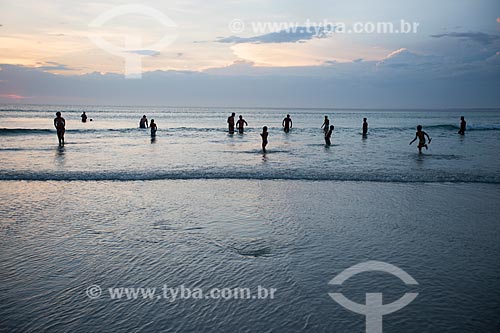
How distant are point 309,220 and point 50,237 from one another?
4942 mm

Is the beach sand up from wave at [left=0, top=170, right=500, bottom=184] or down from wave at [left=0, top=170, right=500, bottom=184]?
down

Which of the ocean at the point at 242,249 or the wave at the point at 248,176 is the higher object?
the wave at the point at 248,176

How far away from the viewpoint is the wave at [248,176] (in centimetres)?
1184

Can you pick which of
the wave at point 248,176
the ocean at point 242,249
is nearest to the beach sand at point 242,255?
the ocean at point 242,249

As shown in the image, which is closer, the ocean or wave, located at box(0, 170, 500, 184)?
the ocean

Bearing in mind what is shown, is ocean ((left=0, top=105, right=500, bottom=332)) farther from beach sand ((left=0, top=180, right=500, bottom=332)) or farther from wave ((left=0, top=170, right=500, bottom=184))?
wave ((left=0, top=170, right=500, bottom=184))

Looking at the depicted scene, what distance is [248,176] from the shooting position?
40.7 ft

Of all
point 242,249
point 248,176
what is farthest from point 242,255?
point 248,176

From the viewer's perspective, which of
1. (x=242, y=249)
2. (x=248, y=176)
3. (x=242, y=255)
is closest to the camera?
(x=242, y=255)

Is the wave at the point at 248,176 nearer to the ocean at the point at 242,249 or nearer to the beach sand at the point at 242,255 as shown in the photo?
the ocean at the point at 242,249

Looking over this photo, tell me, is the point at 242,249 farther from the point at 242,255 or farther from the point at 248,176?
the point at 248,176

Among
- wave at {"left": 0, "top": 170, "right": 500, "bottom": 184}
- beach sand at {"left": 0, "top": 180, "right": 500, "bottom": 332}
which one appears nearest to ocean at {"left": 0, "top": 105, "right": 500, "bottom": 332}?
beach sand at {"left": 0, "top": 180, "right": 500, "bottom": 332}

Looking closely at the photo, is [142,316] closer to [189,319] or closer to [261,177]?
[189,319]

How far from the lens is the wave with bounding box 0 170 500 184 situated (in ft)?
38.9
